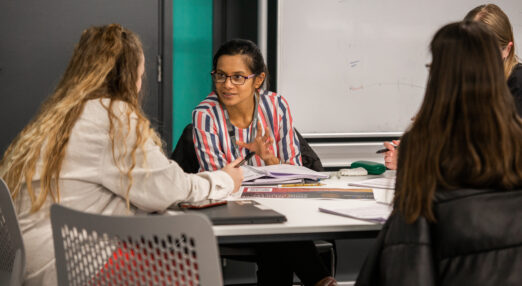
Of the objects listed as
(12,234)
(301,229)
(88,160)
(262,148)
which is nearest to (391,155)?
(262,148)

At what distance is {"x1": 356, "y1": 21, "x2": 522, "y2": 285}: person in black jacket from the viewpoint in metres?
1.23

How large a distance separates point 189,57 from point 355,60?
3.38ft

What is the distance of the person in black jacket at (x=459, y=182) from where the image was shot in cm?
123

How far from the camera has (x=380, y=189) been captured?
2178 millimetres

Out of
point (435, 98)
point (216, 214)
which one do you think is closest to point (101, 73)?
point (216, 214)

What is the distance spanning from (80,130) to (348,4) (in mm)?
2511

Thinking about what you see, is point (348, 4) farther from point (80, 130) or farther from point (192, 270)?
point (192, 270)

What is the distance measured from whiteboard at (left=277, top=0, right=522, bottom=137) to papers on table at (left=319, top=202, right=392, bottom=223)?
6.46ft

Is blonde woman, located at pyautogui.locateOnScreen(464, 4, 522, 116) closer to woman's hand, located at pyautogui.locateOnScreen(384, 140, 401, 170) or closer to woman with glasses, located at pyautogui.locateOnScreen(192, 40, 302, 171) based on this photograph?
woman's hand, located at pyautogui.locateOnScreen(384, 140, 401, 170)

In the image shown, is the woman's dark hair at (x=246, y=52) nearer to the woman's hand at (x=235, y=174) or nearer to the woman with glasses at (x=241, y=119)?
the woman with glasses at (x=241, y=119)

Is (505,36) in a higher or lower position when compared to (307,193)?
higher

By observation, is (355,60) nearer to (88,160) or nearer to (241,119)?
(241,119)

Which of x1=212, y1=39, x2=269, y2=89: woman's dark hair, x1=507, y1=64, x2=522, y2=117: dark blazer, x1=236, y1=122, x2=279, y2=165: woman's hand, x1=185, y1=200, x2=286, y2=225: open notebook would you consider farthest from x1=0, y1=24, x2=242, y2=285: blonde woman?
x1=507, y1=64, x2=522, y2=117: dark blazer

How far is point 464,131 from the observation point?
1290 millimetres
